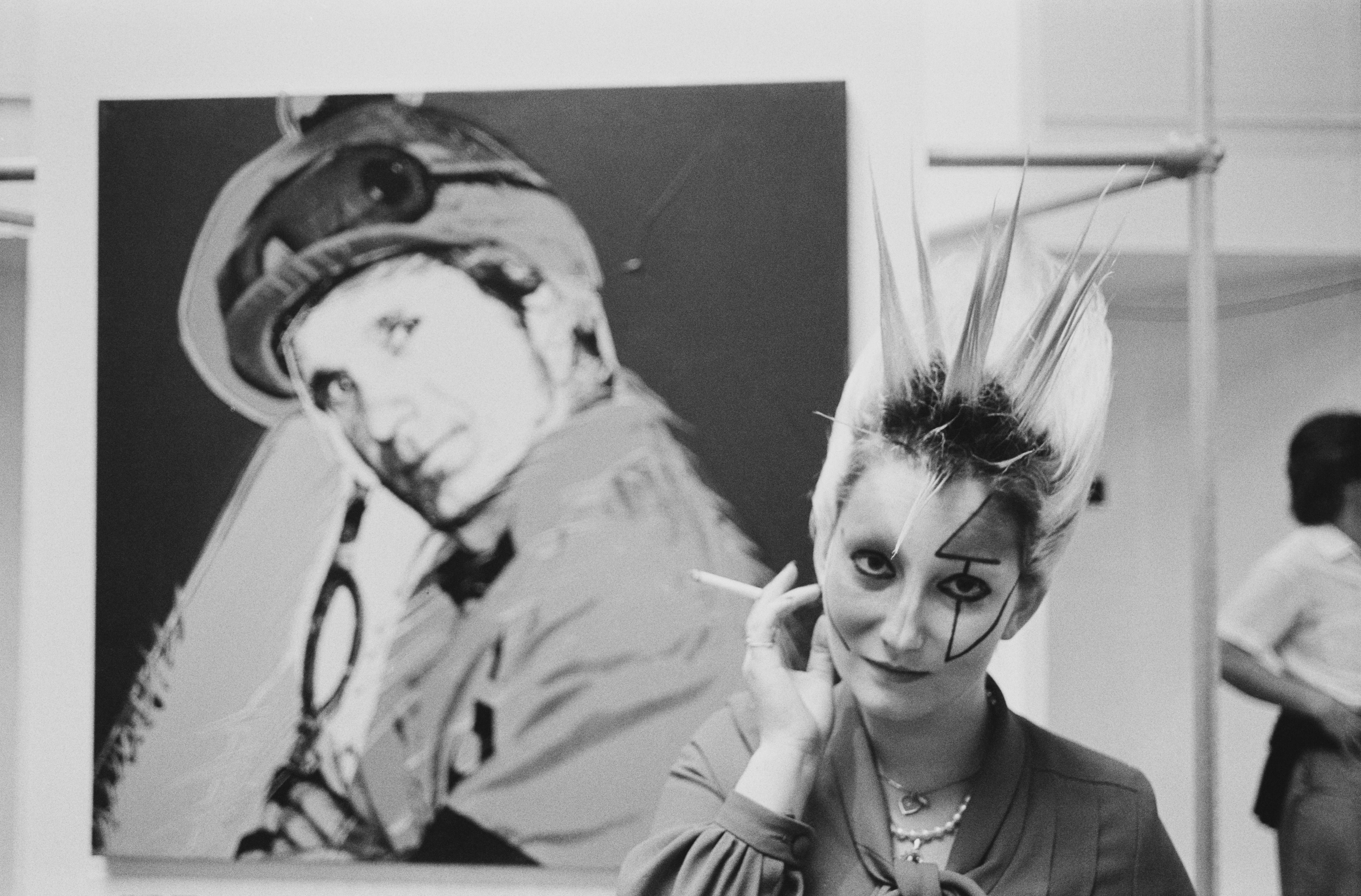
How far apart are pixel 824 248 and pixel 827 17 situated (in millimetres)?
234

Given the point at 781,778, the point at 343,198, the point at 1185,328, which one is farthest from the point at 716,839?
the point at 1185,328

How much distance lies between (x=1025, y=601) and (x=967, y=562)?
8 cm

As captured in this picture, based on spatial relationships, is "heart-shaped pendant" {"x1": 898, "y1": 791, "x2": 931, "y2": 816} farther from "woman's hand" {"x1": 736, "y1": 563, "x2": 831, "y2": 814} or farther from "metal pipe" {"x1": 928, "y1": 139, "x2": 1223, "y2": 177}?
"metal pipe" {"x1": 928, "y1": 139, "x2": 1223, "y2": 177}

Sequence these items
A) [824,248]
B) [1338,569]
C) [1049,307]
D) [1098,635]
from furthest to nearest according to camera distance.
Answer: [1098,635]
[1338,569]
[824,248]
[1049,307]

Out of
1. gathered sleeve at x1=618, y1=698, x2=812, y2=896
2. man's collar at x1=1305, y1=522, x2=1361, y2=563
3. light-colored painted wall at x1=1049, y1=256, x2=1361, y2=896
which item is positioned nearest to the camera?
gathered sleeve at x1=618, y1=698, x2=812, y2=896

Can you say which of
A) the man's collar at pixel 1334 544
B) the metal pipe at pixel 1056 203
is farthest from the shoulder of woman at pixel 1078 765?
the man's collar at pixel 1334 544

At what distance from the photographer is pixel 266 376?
1141 mm

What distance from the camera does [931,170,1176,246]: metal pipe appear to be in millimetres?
1014

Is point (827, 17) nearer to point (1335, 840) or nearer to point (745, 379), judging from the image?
point (745, 379)

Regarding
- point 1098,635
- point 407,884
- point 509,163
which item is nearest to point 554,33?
point 509,163

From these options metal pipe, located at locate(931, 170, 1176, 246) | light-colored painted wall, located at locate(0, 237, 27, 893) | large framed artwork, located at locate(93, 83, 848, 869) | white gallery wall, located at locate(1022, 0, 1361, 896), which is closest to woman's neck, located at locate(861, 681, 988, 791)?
large framed artwork, located at locate(93, 83, 848, 869)

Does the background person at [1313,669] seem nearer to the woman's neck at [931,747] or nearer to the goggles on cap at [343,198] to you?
the woman's neck at [931,747]

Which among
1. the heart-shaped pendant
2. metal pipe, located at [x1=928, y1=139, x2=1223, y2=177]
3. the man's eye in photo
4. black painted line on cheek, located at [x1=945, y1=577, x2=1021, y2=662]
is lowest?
the heart-shaped pendant

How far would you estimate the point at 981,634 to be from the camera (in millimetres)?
752
